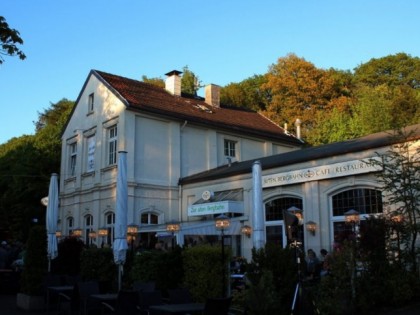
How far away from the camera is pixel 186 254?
37.7 ft

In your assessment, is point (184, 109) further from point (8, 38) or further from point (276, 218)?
point (8, 38)

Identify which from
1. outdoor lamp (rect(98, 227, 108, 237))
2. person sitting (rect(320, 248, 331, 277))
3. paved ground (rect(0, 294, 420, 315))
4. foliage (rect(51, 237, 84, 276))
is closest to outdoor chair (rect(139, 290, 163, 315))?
person sitting (rect(320, 248, 331, 277))

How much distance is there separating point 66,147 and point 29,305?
18.5 metres

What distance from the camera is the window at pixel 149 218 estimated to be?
2433cm

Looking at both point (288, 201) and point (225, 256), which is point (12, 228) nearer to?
point (288, 201)

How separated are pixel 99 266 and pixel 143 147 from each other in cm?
1111

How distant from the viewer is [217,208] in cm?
2120

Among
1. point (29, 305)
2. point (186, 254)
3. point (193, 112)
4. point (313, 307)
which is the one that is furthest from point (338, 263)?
point (193, 112)

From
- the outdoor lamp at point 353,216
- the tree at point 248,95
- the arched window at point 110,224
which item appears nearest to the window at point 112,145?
the arched window at point 110,224

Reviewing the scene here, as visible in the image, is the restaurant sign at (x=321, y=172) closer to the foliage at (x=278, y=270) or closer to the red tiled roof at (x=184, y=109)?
the foliage at (x=278, y=270)

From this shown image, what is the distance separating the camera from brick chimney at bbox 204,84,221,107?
1243 inches

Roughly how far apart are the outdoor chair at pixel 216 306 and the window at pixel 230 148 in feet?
66.8

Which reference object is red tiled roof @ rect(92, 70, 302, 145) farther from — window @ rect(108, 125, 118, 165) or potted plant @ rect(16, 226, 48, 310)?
potted plant @ rect(16, 226, 48, 310)

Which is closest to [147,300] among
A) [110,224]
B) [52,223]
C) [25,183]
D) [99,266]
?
[99,266]
